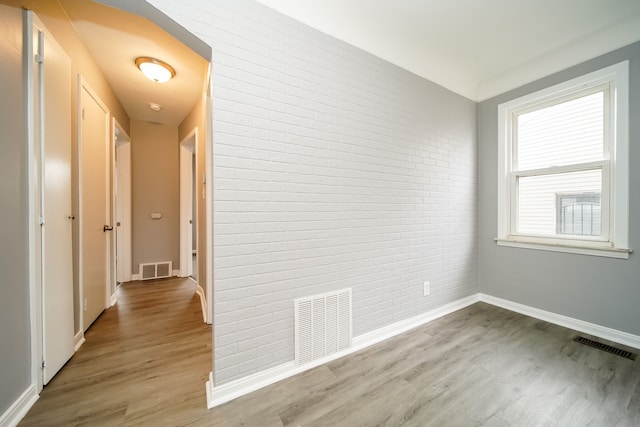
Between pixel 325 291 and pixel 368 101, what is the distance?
1715mm

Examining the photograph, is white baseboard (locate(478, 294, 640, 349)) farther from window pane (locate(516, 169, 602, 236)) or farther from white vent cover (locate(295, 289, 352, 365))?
white vent cover (locate(295, 289, 352, 365))

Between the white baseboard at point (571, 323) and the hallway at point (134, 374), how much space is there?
11.0 feet

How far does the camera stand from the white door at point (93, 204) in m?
2.22

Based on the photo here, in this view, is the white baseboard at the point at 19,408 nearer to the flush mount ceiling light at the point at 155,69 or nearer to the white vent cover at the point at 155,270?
the flush mount ceiling light at the point at 155,69

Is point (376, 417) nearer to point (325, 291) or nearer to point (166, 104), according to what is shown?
point (325, 291)

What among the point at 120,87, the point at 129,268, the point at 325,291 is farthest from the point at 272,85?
the point at 129,268

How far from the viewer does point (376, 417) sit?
1357mm

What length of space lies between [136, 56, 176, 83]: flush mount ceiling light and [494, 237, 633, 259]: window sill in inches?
172

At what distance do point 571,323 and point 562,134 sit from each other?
200 cm

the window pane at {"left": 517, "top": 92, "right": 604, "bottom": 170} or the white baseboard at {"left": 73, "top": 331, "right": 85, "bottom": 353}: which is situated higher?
the window pane at {"left": 517, "top": 92, "right": 604, "bottom": 170}

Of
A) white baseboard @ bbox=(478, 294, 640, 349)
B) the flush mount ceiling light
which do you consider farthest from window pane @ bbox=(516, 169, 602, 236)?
the flush mount ceiling light

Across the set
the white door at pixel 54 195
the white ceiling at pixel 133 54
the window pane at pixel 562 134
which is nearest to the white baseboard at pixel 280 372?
the white door at pixel 54 195

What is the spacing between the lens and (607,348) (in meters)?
2.01

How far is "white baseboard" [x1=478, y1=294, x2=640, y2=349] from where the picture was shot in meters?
2.07
